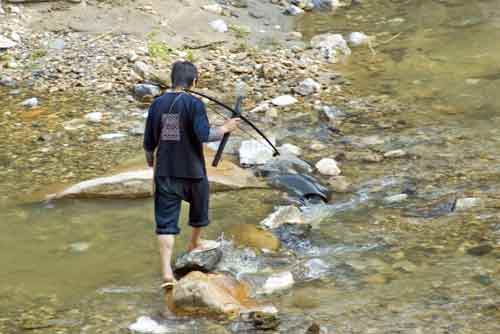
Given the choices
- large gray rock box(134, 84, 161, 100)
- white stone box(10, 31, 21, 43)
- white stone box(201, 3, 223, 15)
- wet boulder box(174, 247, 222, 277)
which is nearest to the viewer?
wet boulder box(174, 247, 222, 277)

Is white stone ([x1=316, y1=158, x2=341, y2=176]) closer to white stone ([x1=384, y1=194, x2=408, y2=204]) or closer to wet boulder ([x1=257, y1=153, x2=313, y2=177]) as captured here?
wet boulder ([x1=257, y1=153, x2=313, y2=177])

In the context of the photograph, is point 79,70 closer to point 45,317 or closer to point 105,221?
point 105,221

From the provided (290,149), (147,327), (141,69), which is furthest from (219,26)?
(147,327)

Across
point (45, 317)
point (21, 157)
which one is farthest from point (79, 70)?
point (45, 317)

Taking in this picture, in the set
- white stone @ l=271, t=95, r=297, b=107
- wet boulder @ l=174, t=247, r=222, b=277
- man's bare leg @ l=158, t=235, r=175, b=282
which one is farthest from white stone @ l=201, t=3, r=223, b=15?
man's bare leg @ l=158, t=235, r=175, b=282

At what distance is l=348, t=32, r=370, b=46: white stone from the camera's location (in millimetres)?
9047

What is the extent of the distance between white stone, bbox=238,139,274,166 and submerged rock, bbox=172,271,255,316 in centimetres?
204

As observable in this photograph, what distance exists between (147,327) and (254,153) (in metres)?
2.45

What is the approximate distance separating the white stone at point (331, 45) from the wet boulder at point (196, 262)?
15.5ft

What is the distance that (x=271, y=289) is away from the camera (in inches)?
151

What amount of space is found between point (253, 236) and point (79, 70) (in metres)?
3.99

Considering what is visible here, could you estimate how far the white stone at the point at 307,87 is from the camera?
23.7 feet

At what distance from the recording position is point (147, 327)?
11.4ft

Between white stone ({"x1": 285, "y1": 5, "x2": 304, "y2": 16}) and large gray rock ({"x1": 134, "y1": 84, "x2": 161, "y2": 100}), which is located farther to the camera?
white stone ({"x1": 285, "y1": 5, "x2": 304, "y2": 16})
